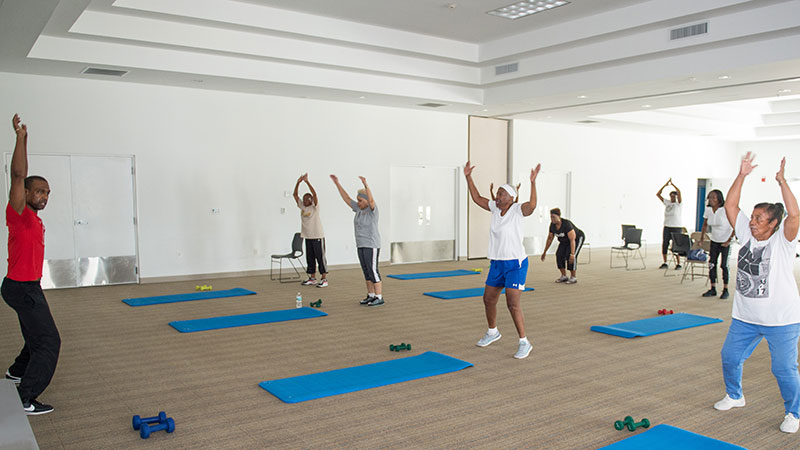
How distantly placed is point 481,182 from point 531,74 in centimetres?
358

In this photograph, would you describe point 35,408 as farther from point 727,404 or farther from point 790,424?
point 790,424

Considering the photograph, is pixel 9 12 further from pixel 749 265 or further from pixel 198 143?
pixel 749 265

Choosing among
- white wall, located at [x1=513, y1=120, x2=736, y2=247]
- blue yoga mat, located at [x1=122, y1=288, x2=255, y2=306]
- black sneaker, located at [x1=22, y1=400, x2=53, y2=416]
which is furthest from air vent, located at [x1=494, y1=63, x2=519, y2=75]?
black sneaker, located at [x1=22, y1=400, x2=53, y2=416]

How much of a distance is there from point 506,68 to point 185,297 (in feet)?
20.7

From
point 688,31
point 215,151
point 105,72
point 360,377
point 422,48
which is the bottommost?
point 360,377

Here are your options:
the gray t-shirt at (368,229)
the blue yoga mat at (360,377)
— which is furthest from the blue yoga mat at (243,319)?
the blue yoga mat at (360,377)

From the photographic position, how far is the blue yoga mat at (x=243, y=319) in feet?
20.6

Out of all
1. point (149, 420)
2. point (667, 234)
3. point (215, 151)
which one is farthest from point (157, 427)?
point (667, 234)

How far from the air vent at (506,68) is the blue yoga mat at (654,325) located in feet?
15.9

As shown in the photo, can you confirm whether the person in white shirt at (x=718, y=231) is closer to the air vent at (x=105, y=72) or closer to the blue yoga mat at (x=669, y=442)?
the blue yoga mat at (x=669, y=442)

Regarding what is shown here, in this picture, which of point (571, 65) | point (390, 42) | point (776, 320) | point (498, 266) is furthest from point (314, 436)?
point (571, 65)

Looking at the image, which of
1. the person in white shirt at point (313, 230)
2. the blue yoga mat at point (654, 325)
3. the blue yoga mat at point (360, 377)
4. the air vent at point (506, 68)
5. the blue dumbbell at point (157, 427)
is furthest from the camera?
the air vent at point (506, 68)

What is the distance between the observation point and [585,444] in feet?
11.1

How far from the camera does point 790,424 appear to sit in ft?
11.6
